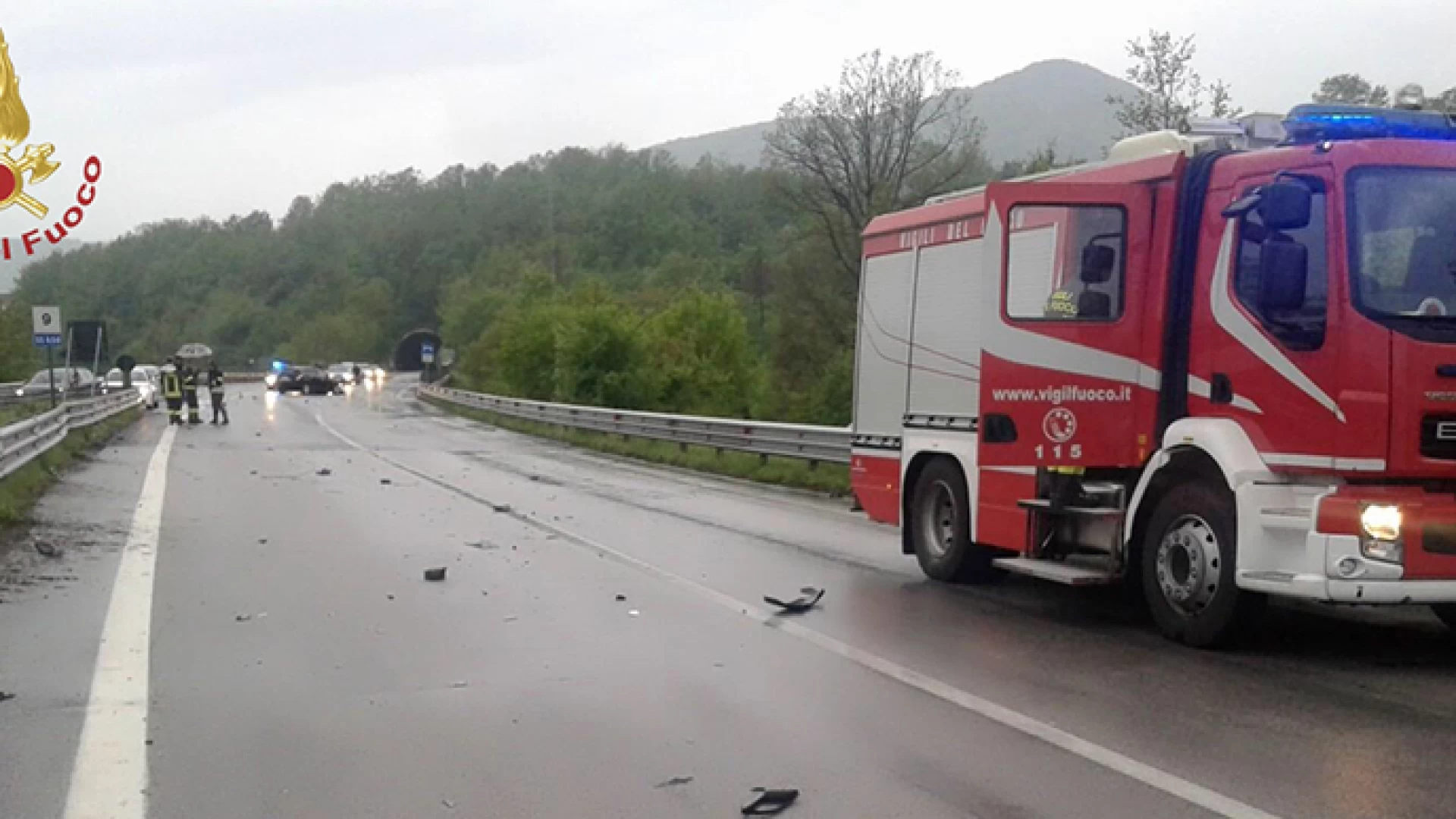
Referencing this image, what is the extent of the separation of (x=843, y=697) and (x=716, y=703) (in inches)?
25.8

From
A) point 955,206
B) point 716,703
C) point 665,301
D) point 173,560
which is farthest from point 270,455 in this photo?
point 665,301

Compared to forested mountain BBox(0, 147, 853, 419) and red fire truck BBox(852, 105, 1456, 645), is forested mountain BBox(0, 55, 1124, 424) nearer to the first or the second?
forested mountain BBox(0, 147, 853, 419)

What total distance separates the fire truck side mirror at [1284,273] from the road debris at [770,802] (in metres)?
4.12

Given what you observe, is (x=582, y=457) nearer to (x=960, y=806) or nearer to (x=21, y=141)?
(x=21, y=141)

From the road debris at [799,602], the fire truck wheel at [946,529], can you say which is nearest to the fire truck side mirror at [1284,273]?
the fire truck wheel at [946,529]

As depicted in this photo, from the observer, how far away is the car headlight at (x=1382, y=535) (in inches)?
295

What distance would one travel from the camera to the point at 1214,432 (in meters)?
8.26

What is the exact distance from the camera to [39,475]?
19109mm

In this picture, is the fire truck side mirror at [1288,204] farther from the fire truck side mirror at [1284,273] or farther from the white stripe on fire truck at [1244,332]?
the white stripe on fire truck at [1244,332]

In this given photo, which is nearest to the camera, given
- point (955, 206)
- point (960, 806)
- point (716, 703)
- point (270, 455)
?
point (960, 806)

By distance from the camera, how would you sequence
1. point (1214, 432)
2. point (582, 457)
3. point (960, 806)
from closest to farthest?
1. point (960, 806)
2. point (1214, 432)
3. point (582, 457)

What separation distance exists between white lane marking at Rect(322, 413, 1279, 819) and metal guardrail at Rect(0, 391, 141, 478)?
8.73 meters

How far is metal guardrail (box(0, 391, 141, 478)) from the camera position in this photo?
667 inches

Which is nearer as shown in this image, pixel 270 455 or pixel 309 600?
pixel 309 600
